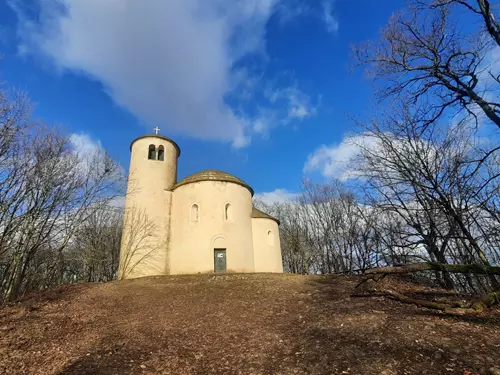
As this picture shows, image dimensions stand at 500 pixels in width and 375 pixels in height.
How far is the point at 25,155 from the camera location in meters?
14.7

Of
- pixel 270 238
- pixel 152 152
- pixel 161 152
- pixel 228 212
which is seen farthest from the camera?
pixel 161 152

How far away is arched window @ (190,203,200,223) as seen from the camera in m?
21.7

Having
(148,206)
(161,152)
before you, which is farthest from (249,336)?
(161,152)

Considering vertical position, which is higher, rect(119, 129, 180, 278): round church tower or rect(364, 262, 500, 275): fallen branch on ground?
rect(119, 129, 180, 278): round church tower

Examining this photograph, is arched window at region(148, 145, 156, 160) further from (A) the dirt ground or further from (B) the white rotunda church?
(A) the dirt ground

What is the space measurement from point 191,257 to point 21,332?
12198 millimetres

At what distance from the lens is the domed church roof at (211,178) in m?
22.7

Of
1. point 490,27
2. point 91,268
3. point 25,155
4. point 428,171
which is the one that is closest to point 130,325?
point 25,155

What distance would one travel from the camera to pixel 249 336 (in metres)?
8.51

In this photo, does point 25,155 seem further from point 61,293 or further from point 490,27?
point 490,27

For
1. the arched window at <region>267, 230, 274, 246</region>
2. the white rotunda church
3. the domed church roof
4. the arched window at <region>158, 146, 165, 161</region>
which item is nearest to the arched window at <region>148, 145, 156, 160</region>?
the white rotunda church

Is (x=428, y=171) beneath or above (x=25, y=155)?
beneath

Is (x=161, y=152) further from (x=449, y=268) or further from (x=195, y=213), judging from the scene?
(x=449, y=268)

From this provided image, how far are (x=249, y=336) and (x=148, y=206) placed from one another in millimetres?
15966
